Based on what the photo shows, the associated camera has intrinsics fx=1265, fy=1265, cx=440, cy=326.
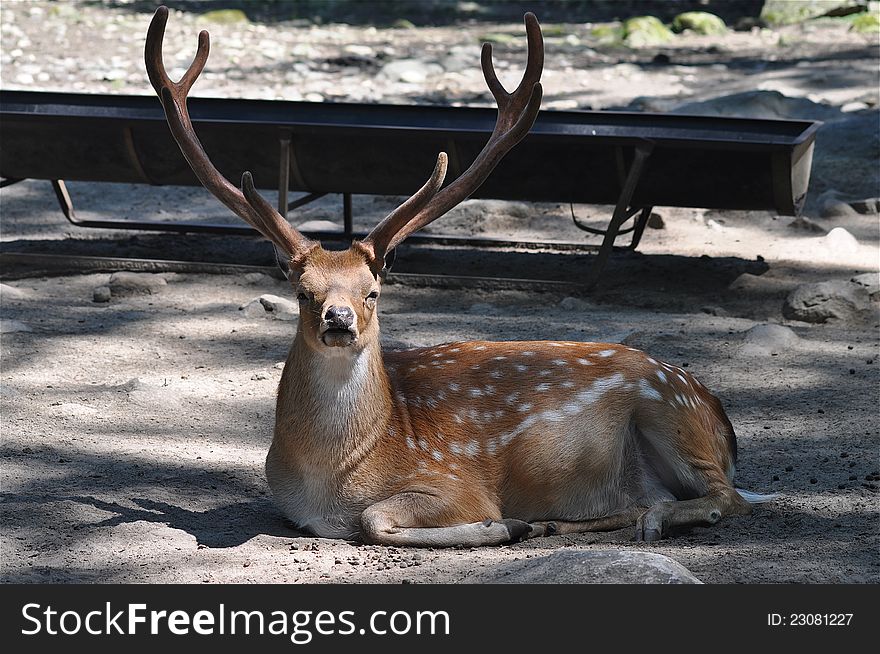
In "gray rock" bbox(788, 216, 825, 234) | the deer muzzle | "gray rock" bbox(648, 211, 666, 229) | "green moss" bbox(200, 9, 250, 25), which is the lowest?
"gray rock" bbox(648, 211, 666, 229)

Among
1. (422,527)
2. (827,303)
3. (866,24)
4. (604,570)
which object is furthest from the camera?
(866,24)

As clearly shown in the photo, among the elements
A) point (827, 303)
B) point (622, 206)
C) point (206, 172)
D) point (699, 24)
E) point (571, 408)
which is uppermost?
point (699, 24)

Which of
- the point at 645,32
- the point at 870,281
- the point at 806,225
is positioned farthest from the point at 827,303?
the point at 645,32

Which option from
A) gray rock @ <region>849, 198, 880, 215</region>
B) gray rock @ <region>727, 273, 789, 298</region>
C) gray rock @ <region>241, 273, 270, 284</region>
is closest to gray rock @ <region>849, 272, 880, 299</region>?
gray rock @ <region>727, 273, 789, 298</region>

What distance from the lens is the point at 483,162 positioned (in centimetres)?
482

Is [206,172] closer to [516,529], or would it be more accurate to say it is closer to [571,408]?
[571,408]

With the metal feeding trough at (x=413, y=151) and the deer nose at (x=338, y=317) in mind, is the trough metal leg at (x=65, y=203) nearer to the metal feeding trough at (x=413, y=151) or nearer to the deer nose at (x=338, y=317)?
the metal feeding trough at (x=413, y=151)

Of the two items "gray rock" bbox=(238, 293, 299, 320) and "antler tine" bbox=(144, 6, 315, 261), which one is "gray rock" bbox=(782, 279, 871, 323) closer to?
"gray rock" bbox=(238, 293, 299, 320)

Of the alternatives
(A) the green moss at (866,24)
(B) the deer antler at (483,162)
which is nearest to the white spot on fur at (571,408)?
(B) the deer antler at (483,162)

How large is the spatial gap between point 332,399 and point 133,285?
13.1 feet

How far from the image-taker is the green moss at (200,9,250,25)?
19.5m

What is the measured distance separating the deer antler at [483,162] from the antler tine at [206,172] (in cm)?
29

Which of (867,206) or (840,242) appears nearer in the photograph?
(840,242)

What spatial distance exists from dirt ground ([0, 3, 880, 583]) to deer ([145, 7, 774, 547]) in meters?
0.14
